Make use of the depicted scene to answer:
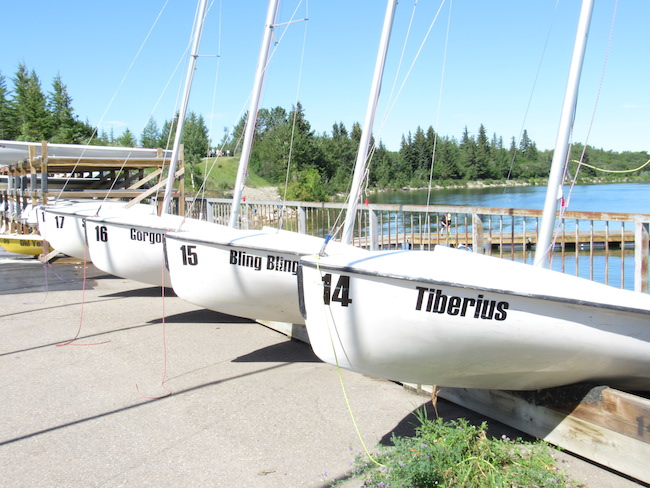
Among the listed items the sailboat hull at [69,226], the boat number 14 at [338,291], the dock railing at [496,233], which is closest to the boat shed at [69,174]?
the sailboat hull at [69,226]

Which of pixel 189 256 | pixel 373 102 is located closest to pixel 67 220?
pixel 189 256

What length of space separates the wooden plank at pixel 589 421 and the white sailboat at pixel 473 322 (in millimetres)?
165

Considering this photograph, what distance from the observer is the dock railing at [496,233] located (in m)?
5.27

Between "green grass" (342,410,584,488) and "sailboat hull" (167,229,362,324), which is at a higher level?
"sailboat hull" (167,229,362,324)

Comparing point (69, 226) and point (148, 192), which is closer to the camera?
point (69, 226)

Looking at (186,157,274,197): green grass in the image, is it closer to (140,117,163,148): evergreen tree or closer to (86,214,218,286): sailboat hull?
(140,117,163,148): evergreen tree

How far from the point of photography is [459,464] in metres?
3.38

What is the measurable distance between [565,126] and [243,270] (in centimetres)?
337

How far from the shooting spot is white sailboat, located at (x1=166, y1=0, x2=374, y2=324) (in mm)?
6066

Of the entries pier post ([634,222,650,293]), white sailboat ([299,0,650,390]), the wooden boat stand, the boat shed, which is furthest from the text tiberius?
the boat shed

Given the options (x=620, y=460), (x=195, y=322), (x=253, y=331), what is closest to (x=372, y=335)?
(x=620, y=460)

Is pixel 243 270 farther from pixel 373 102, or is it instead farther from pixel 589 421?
pixel 589 421

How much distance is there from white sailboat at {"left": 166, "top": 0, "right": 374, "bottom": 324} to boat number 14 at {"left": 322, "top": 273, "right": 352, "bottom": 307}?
152 cm

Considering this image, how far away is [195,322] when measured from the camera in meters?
8.17
